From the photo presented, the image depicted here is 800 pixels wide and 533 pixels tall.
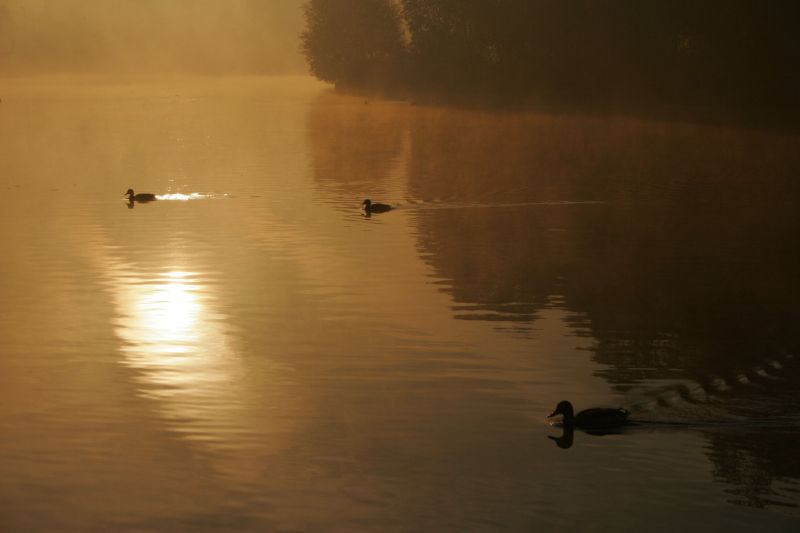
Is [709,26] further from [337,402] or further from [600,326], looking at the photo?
[337,402]

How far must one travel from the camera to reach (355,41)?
5906 inches

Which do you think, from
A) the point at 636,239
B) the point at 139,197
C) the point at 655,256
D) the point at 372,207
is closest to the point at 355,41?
the point at 139,197

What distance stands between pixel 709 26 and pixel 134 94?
275 feet

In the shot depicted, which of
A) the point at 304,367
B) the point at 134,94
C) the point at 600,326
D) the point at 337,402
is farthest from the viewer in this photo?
the point at 134,94

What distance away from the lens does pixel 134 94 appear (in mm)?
146250

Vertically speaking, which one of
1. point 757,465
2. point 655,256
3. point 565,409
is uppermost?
point 655,256

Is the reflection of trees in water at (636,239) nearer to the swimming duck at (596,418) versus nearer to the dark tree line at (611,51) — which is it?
the swimming duck at (596,418)

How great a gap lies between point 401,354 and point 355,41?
132 m

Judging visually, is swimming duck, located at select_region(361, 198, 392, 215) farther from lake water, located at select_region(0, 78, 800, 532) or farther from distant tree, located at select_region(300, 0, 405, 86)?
distant tree, located at select_region(300, 0, 405, 86)

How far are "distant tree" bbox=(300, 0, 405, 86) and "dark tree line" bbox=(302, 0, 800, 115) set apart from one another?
14.1 meters

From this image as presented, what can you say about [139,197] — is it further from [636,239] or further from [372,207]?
[636,239]

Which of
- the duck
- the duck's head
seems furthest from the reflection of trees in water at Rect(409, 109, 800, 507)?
the duck

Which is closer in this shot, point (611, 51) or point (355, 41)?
point (611, 51)

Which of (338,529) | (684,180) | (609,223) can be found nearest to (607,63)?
(684,180)
